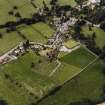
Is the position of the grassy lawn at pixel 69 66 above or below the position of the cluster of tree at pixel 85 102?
above

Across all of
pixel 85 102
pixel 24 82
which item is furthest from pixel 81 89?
pixel 24 82

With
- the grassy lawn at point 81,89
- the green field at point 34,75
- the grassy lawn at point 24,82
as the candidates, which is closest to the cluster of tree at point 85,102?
the grassy lawn at point 81,89

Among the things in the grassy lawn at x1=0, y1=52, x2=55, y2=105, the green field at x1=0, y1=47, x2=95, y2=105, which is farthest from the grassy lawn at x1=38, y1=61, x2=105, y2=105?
the grassy lawn at x1=0, y1=52, x2=55, y2=105

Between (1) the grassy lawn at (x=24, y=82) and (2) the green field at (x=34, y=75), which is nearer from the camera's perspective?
(1) the grassy lawn at (x=24, y=82)

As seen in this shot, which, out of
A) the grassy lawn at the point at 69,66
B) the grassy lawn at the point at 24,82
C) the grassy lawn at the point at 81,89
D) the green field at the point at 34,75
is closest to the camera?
the grassy lawn at the point at 24,82

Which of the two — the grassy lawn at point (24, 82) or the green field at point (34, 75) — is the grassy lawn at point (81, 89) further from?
the grassy lawn at point (24, 82)

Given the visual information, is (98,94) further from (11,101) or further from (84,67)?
(11,101)
